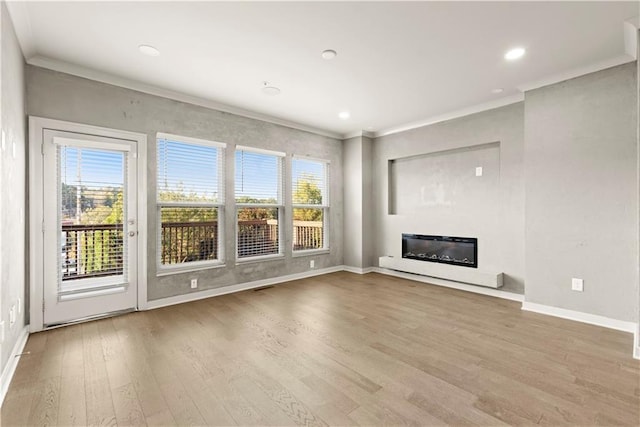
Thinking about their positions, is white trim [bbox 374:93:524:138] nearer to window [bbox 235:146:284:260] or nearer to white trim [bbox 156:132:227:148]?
window [bbox 235:146:284:260]

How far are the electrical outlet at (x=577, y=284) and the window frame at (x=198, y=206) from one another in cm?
437

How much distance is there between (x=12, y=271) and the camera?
244 cm

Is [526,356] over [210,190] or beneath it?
beneath

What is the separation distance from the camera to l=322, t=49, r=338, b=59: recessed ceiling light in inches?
114

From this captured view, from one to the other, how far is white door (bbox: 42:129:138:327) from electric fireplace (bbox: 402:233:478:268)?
424 centimetres

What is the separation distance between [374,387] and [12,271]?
2.99m

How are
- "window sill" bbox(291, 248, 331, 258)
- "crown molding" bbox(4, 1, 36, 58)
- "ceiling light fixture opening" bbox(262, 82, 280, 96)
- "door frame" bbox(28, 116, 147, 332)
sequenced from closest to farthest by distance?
"crown molding" bbox(4, 1, 36, 58)
"door frame" bbox(28, 116, 147, 332)
"ceiling light fixture opening" bbox(262, 82, 280, 96)
"window sill" bbox(291, 248, 331, 258)

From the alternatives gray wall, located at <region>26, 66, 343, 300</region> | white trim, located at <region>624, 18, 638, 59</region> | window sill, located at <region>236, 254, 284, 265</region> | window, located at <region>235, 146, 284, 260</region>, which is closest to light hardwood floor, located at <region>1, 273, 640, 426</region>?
gray wall, located at <region>26, 66, 343, 300</region>

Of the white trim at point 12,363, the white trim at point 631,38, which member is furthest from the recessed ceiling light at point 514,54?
the white trim at point 12,363

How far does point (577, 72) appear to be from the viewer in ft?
10.7

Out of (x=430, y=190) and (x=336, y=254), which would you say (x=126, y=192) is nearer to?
(x=336, y=254)

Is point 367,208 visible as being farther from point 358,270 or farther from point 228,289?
point 228,289

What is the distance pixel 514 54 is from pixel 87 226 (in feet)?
15.8

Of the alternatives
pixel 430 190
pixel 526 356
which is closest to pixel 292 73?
pixel 430 190
